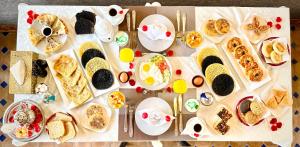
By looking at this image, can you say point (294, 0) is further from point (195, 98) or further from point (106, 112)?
point (106, 112)

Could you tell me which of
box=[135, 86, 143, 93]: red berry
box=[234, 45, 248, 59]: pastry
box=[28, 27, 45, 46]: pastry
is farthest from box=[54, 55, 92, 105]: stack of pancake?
box=[234, 45, 248, 59]: pastry

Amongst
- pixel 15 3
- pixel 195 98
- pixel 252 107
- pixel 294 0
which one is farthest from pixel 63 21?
pixel 294 0

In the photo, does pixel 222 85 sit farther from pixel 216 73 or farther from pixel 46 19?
pixel 46 19

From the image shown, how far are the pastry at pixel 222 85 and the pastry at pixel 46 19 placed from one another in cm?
99

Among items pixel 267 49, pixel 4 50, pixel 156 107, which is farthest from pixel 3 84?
pixel 267 49

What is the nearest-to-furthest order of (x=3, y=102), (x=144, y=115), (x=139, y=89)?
(x=144, y=115)
(x=139, y=89)
(x=3, y=102)

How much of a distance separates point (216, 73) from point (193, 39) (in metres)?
0.24

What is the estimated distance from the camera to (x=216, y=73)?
1.82m

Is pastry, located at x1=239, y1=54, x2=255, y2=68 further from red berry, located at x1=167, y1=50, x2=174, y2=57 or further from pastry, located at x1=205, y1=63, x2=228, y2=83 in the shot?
red berry, located at x1=167, y1=50, x2=174, y2=57

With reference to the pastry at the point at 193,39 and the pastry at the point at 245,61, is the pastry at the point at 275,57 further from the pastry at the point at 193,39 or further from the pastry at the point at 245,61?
the pastry at the point at 193,39

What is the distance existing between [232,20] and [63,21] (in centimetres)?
101

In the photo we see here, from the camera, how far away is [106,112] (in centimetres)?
181

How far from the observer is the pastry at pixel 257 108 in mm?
1778

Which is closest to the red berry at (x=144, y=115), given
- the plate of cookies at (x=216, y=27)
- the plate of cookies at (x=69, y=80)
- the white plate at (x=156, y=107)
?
the white plate at (x=156, y=107)
